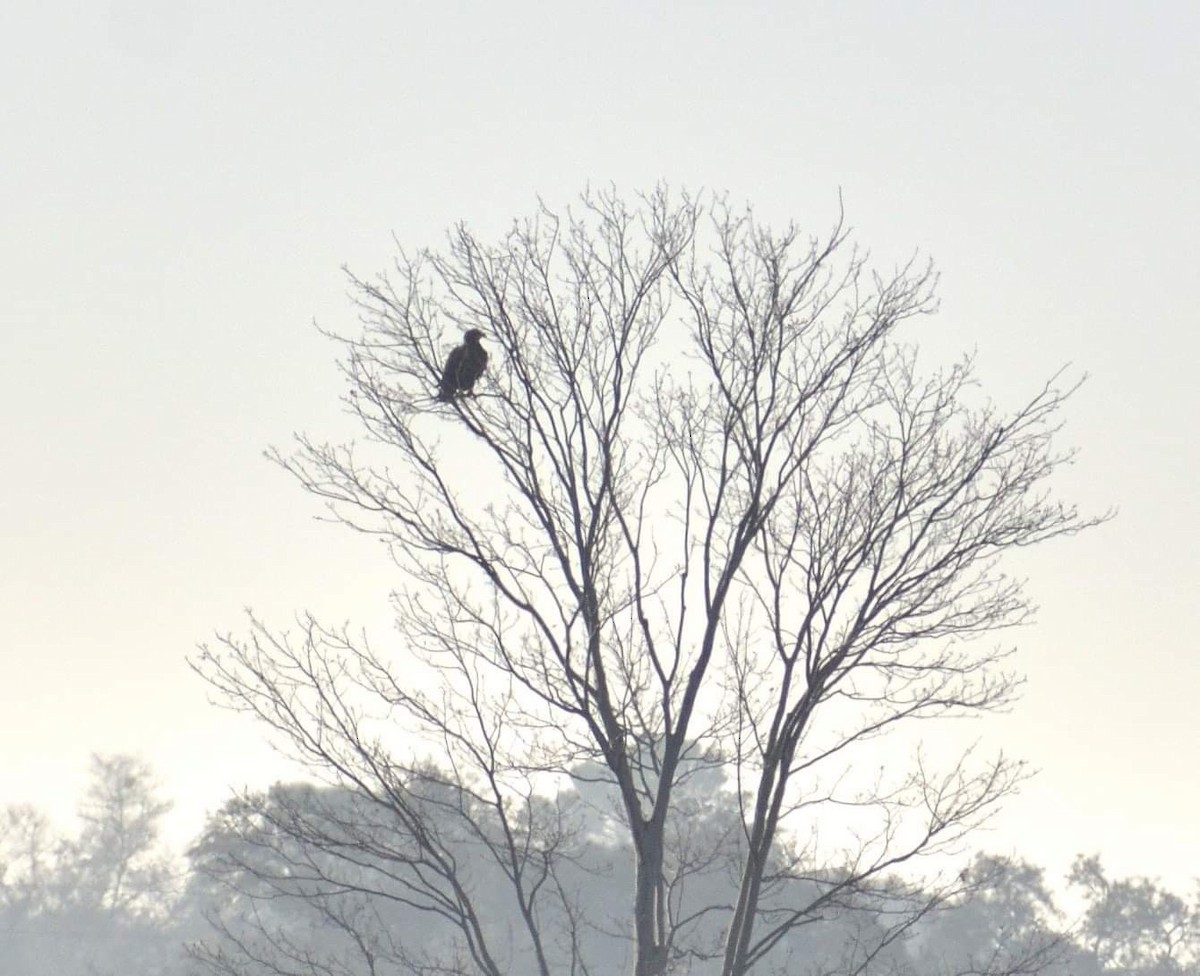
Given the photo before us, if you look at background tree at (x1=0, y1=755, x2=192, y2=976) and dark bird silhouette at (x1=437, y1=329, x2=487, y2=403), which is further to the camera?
background tree at (x1=0, y1=755, x2=192, y2=976)

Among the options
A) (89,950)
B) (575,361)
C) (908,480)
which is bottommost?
(908,480)

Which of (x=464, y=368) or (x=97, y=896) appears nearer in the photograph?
(x=464, y=368)

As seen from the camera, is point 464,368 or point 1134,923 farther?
point 1134,923

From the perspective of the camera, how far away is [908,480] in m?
9.61

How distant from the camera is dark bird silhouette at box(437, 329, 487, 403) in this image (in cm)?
993

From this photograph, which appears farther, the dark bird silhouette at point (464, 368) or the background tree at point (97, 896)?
the background tree at point (97, 896)

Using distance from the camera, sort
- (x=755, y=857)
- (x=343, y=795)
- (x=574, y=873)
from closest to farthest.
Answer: (x=755, y=857) < (x=343, y=795) < (x=574, y=873)

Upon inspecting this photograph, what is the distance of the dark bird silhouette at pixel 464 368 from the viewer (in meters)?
9.93

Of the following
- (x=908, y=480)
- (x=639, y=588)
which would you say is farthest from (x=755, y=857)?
(x=908, y=480)

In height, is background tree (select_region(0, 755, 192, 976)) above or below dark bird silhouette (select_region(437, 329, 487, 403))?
above

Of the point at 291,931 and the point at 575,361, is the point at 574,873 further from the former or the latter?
the point at 575,361

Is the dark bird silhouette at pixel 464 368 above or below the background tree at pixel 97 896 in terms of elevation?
below

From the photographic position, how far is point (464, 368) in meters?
10.0

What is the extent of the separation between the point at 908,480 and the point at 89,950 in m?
65.5
